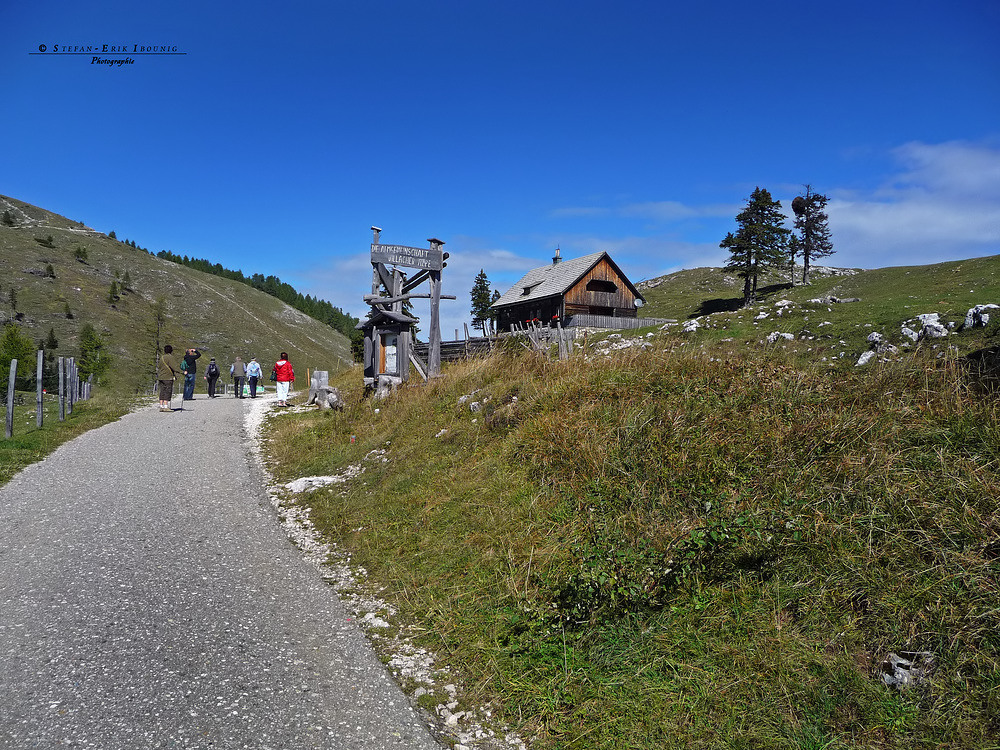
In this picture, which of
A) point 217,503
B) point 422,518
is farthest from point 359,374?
point 422,518

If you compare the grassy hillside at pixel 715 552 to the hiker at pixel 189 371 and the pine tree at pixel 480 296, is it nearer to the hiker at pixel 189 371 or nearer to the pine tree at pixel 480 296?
the hiker at pixel 189 371

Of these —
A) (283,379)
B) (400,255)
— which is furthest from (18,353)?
(400,255)

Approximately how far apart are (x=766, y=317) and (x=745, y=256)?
39140mm

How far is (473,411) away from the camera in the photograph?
30.2 ft

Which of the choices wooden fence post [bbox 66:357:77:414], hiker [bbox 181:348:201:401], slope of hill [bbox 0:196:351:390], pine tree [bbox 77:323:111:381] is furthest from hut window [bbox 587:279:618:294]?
slope of hill [bbox 0:196:351:390]

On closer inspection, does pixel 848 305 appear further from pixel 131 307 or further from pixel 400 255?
pixel 131 307

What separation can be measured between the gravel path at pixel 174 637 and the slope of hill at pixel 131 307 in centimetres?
8331

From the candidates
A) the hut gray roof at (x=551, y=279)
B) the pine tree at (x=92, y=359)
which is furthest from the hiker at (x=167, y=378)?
the pine tree at (x=92, y=359)

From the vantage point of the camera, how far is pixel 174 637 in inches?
170

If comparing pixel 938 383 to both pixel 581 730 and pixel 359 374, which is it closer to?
pixel 581 730

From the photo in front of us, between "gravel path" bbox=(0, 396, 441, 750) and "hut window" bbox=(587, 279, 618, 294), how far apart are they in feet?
132

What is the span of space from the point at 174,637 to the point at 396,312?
1161cm

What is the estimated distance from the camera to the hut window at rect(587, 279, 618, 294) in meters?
45.4

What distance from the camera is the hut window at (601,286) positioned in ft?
149
